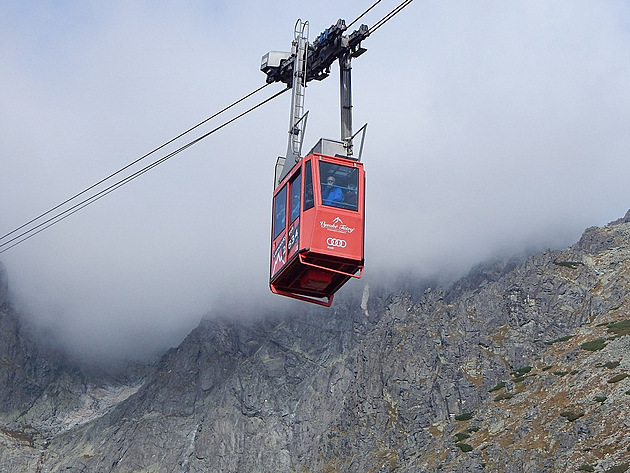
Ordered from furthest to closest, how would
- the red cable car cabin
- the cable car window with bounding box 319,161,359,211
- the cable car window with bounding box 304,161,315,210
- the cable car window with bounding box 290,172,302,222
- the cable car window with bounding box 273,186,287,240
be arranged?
the cable car window with bounding box 273,186,287,240, the cable car window with bounding box 290,172,302,222, the cable car window with bounding box 319,161,359,211, the cable car window with bounding box 304,161,315,210, the red cable car cabin

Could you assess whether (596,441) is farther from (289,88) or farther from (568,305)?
(289,88)

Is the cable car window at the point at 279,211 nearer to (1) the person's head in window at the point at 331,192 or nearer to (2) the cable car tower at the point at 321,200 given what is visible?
(2) the cable car tower at the point at 321,200

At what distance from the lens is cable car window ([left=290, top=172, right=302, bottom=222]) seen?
33031mm

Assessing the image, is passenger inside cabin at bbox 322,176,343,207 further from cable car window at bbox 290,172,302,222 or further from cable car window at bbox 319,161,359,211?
cable car window at bbox 290,172,302,222

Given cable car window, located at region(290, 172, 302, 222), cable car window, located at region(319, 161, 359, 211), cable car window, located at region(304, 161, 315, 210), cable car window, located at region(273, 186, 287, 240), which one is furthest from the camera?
cable car window, located at region(273, 186, 287, 240)

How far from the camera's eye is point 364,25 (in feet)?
106

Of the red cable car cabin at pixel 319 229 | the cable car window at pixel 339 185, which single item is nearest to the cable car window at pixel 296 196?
the red cable car cabin at pixel 319 229

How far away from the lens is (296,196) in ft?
109

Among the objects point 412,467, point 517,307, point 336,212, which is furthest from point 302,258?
point 517,307

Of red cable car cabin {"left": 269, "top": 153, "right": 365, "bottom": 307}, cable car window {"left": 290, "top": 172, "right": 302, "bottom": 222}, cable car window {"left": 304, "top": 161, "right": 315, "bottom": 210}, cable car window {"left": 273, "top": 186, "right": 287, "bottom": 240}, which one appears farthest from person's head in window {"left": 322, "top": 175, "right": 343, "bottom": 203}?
cable car window {"left": 273, "top": 186, "right": 287, "bottom": 240}

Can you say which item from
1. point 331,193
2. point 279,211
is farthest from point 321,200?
point 279,211

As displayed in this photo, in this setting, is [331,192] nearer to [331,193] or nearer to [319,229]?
[331,193]

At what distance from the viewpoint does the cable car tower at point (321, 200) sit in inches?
1251

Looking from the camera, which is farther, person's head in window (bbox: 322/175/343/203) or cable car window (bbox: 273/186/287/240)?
cable car window (bbox: 273/186/287/240)
